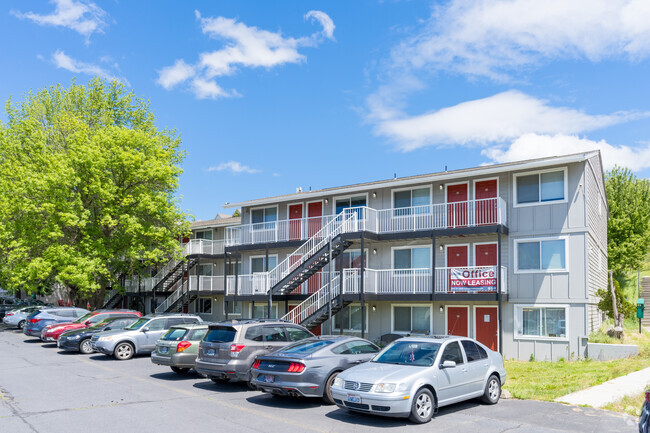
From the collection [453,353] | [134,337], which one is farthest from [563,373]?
[134,337]

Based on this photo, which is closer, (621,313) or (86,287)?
(621,313)

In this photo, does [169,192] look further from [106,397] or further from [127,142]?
[106,397]

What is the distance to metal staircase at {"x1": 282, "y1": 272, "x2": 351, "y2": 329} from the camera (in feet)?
76.1

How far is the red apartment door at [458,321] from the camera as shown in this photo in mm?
22594

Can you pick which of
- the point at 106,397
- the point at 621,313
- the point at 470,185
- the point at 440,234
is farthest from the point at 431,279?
the point at 106,397

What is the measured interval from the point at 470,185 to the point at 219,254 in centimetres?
1545

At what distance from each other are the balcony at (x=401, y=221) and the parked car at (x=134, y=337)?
828cm

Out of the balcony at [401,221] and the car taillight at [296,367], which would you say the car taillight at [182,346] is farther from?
the balcony at [401,221]

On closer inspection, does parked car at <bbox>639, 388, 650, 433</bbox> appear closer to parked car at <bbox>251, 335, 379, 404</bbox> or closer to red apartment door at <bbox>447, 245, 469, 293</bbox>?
parked car at <bbox>251, 335, 379, 404</bbox>

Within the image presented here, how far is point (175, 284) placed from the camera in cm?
3750

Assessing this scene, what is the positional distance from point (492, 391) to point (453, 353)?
58.0 inches

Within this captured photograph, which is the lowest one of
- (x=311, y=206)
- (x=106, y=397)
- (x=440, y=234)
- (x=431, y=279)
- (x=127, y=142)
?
(x=106, y=397)

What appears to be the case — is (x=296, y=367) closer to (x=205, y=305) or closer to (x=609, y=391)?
(x=609, y=391)

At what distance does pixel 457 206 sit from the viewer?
915 inches
